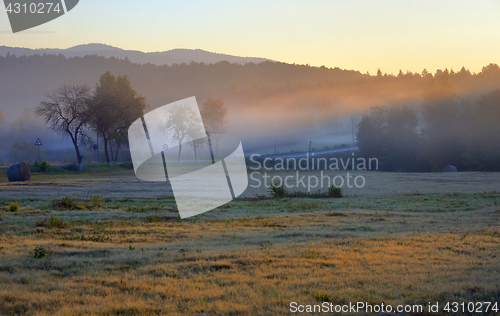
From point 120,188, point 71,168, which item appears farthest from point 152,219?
point 71,168

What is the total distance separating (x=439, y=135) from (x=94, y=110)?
2778 inches

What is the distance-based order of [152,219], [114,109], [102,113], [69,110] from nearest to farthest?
[152,219]
[69,110]
[102,113]
[114,109]

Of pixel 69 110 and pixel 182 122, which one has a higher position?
pixel 69 110

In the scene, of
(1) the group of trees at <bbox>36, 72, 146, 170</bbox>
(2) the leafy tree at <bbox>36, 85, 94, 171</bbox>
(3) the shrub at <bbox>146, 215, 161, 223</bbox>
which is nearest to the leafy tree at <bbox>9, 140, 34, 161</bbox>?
(1) the group of trees at <bbox>36, 72, 146, 170</bbox>

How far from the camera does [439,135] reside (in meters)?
88.5

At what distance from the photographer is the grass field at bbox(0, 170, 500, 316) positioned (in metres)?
6.86

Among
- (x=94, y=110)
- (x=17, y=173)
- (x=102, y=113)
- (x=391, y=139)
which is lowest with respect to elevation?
(x=391, y=139)

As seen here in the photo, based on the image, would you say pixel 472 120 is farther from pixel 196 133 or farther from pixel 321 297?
pixel 321 297

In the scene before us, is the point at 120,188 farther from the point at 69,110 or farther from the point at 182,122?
the point at 182,122

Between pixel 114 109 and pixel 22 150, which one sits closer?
pixel 114 109

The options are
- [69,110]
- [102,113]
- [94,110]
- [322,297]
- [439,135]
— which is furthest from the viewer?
[439,135]

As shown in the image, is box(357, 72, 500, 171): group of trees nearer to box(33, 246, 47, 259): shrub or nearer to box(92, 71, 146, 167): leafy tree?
box(92, 71, 146, 167): leafy tree

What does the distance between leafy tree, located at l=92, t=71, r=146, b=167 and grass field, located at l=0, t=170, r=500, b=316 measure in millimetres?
50385

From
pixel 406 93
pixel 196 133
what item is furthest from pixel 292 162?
pixel 406 93
